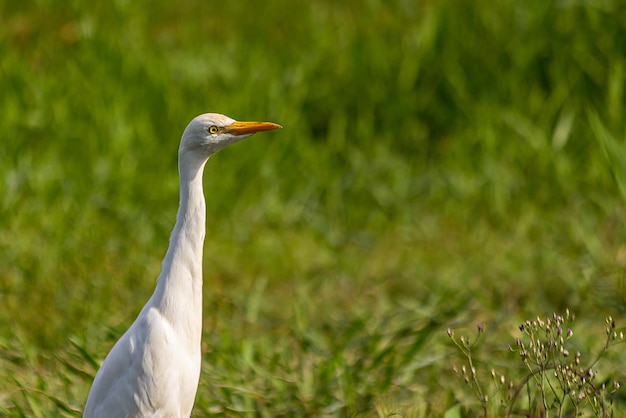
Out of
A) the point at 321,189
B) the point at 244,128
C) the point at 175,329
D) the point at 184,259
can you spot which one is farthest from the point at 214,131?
the point at 321,189

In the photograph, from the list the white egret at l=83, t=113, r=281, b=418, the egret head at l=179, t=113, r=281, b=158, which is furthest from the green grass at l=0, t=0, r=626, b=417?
the egret head at l=179, t=113, r=281, b=158

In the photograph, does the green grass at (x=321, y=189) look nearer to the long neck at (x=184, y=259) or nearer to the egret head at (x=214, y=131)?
the long neck at (x=184, y=259)

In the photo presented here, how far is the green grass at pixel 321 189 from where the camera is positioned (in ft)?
11.7

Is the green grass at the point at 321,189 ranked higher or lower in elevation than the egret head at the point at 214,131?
lower

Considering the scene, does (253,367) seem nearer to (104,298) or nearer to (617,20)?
(104,298)

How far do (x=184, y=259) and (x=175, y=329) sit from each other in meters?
0.16

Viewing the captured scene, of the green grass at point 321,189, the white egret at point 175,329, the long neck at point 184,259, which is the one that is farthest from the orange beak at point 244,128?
the green grass at point 321,189

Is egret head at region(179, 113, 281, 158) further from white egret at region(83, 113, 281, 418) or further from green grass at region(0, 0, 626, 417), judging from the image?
green grass at region(0, 0, 626, 417)

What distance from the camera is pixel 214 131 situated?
252 centimetres

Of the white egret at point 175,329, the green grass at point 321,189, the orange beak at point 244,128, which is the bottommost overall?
the green grass at point 321,189

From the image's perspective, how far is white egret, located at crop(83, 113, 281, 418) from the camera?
249 cm

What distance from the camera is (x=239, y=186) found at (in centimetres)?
502

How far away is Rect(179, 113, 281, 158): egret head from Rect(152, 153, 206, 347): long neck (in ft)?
0.17

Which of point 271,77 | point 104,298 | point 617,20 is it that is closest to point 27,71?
point 271,77
